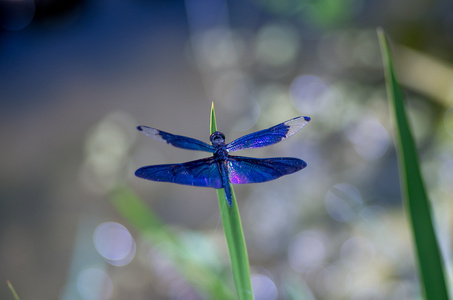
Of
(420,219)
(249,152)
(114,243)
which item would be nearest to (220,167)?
(420,219)

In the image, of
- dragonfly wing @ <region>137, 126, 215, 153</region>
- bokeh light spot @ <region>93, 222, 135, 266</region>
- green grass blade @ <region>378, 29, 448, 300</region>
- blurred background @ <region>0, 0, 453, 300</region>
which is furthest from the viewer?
bokeh light spot @ <region>93, 222, 135, 266</region>

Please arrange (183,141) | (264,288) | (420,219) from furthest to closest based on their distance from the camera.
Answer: (264,288)
(183,141)
(420,219)

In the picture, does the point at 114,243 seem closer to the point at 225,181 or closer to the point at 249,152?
the point at 249,152

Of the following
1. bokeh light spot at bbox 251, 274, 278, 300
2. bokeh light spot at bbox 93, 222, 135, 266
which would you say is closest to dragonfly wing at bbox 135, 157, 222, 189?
bokeh light spot at bbox 251, 274, 278, 300

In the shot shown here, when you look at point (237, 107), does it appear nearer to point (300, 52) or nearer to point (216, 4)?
point (300, 52)

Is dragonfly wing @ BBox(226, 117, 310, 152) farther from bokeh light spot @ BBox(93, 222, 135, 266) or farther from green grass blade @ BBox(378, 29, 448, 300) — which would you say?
bokeh light spot @ BBox(93, 222, 135, 266)
